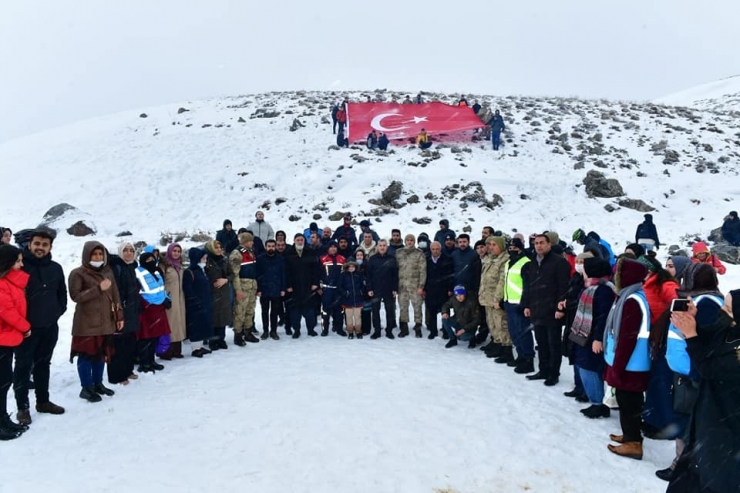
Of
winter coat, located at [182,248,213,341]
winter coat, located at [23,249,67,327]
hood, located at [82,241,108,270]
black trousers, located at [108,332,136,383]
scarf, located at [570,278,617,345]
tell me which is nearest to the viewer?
winter coat, located at [23,249,67,327]

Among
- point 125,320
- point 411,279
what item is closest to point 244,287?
point 125,320

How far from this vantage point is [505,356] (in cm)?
816

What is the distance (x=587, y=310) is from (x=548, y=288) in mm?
1302

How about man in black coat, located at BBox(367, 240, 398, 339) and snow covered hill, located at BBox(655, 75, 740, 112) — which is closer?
man in black coat, located at BBox(367, 240, 398, 339)

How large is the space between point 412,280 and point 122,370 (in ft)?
19.2

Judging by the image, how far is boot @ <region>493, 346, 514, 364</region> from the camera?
810 cm

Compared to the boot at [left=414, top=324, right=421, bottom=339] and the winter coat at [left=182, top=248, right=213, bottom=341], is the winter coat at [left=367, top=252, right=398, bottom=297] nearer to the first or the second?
the boot at [left=414, top=324, right=421, bottom=339]

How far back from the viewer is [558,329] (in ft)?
22.2

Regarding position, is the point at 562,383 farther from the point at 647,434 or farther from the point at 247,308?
the point at 247,308

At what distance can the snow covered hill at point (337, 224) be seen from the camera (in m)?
4.34

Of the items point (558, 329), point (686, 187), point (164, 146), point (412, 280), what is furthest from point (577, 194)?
point (164, 146)

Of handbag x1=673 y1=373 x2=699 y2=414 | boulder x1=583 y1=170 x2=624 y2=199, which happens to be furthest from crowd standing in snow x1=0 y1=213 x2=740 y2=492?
boulder x1=583 y1=170 x2=624 y2=199

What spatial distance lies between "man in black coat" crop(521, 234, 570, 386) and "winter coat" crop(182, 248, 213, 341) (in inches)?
227

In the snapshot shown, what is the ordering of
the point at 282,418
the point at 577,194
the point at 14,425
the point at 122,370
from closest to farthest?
the point at 14,425 → the point at 282,418 → the point at 122,370 → the point at 577,194
